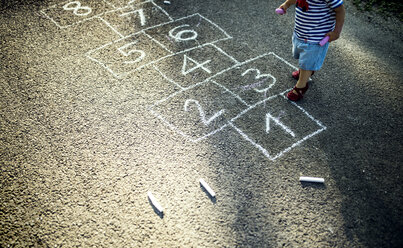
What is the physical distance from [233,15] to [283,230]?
3.95 metres

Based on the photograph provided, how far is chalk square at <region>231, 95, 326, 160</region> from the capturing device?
320cm

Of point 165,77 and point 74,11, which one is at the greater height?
point 74,11

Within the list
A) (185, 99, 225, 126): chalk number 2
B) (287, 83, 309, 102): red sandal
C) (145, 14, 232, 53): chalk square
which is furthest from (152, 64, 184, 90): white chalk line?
(287, 83, 309, 102): red sandal

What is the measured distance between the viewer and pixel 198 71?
13.2 ft

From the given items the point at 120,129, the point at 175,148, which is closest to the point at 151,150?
the point at 175,148

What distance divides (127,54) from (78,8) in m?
1.65

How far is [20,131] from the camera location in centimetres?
319

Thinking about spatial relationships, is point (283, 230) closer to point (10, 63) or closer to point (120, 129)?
point (120, 129)

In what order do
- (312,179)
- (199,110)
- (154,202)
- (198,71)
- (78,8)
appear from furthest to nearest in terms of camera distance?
(78,8)
(198,71)
(199,110)
(312,179)
(154,202)

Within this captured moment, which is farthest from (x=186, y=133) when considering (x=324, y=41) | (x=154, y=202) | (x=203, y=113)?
(x=324, y=41)

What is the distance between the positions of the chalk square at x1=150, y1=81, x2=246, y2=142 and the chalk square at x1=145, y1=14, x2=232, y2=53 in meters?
0.99

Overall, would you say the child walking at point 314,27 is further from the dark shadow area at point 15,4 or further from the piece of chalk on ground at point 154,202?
the dark shadow area at point 15,4

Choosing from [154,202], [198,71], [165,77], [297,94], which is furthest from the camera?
[198,71]

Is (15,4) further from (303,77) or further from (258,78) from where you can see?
(303,77)
